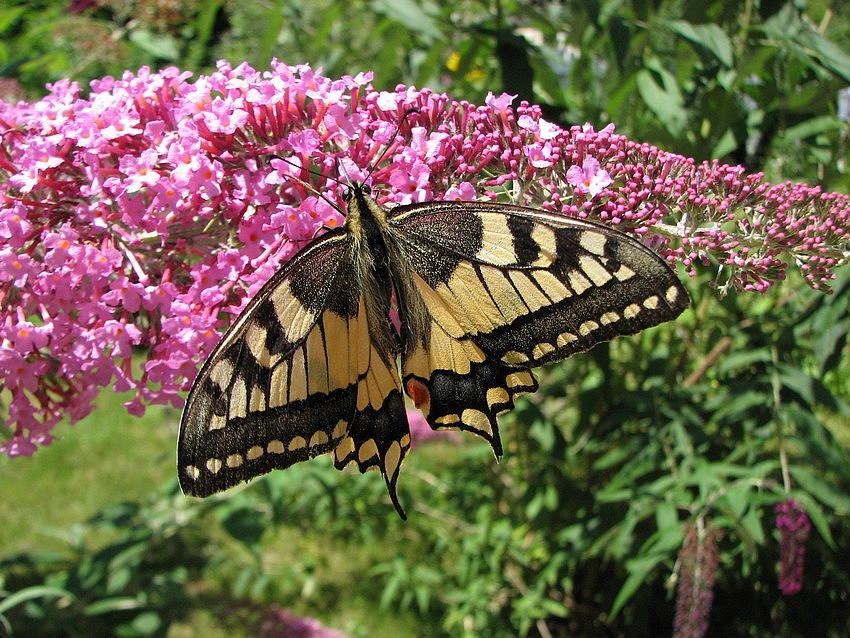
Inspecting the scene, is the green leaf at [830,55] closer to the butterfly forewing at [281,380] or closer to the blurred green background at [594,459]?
the blurred green background at [594,459]

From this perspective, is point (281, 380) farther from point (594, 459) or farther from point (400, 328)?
point (594, 459)

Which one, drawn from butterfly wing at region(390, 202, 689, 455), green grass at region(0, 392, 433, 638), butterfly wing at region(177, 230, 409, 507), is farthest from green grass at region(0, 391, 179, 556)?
butterfly wing at region(390, 202, 689, 455)

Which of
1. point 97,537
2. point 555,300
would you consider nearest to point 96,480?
point 97,537

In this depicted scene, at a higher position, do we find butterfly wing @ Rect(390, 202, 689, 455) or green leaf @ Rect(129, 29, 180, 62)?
green leaf @ Rect(129, 29, 180, 62)

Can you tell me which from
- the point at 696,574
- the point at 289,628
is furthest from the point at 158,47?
the point at 696,574

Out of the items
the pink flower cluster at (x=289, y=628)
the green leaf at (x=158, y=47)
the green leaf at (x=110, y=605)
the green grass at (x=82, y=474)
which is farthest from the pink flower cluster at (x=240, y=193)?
the green grass at (x=82, y=474)

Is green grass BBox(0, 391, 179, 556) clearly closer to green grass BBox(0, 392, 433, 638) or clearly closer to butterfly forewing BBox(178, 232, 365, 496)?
green grass BBox(0, 392, 433, 638)
